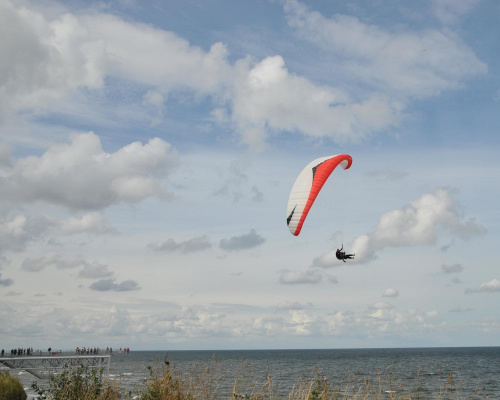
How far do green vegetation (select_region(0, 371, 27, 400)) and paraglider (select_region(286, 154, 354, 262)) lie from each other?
10563mm

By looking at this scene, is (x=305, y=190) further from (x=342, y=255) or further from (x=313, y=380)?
(x=313, y=380)

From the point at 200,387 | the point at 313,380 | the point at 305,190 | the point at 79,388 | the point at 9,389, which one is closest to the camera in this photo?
the point at 313,380

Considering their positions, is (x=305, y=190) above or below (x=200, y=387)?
above

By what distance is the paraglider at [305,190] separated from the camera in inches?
739

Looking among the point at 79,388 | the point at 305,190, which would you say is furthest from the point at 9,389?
the point at 305,190

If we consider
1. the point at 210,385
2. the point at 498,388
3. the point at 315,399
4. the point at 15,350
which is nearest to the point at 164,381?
the point at 210,385

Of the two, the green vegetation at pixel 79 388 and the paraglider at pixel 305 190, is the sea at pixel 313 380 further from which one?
the paraglider at pixel 305 190

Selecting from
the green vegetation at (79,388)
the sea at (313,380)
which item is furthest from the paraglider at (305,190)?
the green vegetation at (79,388)

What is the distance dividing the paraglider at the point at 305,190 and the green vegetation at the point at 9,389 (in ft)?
34.7

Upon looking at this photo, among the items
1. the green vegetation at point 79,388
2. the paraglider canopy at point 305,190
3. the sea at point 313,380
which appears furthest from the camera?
the paraglider canopy at point 305,190

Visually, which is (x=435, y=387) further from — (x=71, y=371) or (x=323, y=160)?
(x=71, y=371)

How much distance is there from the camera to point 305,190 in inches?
759

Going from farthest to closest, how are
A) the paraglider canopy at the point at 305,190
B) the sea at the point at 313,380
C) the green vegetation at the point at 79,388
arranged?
the paraglider canopy at the point at 305,190, the green vegetation at the point at 79,388, the sea at the point at 313,380

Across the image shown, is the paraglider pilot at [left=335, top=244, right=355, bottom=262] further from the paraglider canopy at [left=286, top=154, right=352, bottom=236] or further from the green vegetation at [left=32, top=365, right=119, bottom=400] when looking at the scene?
the green vegetation at [left=32, top=365, right=119, bottom=400]
